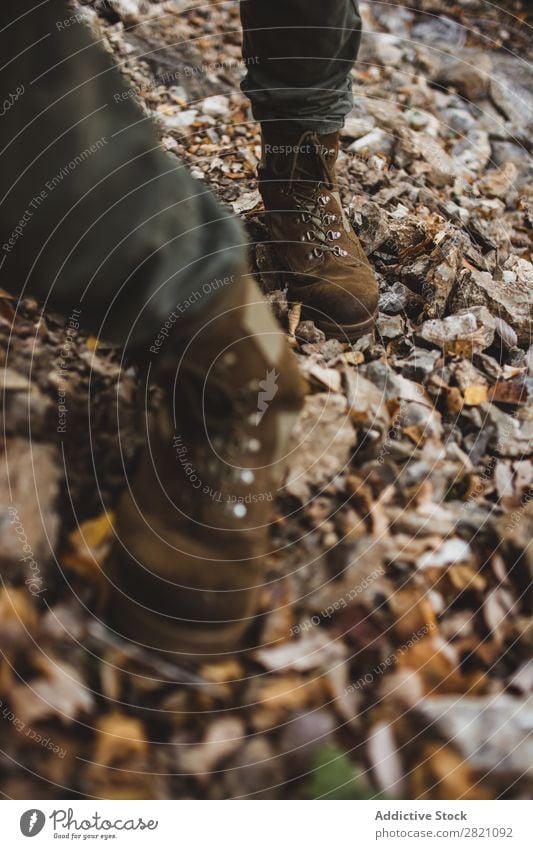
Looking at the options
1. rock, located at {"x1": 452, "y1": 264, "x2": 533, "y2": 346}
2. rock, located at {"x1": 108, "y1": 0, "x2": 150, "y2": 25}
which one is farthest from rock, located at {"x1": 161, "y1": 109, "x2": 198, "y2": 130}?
rock, located at {"x1": 452, "y1": 264, "x2": 533, "y2": 346}

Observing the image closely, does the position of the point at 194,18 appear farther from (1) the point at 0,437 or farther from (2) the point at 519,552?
(2) the point at 519,552

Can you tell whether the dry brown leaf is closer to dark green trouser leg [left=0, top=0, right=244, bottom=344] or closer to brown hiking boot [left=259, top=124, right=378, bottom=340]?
dark green trouser leg [left=0, top=0, right=244, bottom=344]

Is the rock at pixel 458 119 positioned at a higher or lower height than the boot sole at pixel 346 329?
higher

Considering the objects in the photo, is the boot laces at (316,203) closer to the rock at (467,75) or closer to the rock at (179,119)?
the rock at (179,119)

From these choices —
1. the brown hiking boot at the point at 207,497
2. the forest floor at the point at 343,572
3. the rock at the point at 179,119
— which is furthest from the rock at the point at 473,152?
the brown hiking boot at the point at 207,497

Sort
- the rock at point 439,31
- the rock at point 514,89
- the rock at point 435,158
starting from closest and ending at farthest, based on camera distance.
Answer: the rock at point 435,158 < the rock at point 514,89 < the rock at point 439,31

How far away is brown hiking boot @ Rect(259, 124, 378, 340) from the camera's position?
100 cm

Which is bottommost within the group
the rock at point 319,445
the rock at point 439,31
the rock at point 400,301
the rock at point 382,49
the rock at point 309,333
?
the rock at point 319,445

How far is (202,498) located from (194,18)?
1758 millimetres

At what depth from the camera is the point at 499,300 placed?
100 centimetres
